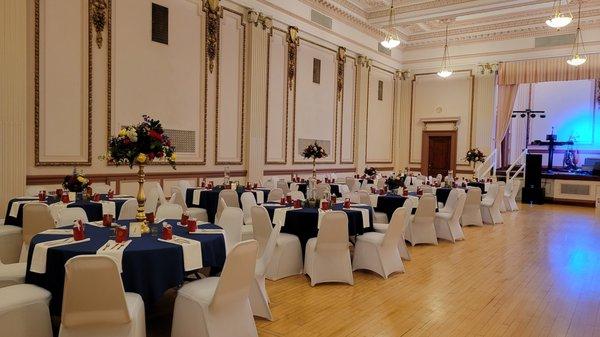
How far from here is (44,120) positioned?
674 cm

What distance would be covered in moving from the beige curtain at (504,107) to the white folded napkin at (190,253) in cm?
1362

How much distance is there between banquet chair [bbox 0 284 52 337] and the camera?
9.02ft

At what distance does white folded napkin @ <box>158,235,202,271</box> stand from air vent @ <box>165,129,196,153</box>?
220 inches

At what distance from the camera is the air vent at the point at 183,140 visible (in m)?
8.62

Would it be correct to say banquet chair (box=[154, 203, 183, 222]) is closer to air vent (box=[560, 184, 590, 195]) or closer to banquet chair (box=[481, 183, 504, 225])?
banquet chair (box=[481, 183, 504, 225])

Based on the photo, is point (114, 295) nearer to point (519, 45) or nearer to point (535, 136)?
point (519, 45)

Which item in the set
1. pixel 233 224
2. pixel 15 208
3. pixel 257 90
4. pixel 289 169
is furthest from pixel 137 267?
pixel 289 169

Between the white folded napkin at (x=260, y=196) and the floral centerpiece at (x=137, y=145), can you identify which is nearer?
the floral centerpiece at (x=137, y=145)

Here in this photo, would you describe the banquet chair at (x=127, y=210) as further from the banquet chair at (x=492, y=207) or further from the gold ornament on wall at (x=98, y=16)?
the banquet chair at (x=492, y=207)

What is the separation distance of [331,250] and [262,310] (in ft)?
4.19

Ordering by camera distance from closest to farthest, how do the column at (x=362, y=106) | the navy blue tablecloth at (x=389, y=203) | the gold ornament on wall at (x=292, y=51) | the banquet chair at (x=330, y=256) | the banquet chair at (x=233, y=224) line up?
the banquet chair at (x=233, y=224)
the banquet chair at (x=330, y=256)
the navy blue tablecloth at (x=389, y=203)
the gold ornament on wall at (x=292, y=51)
the column at (x=362, y=106)

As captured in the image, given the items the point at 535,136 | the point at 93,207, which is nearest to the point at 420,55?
the point at 535,136

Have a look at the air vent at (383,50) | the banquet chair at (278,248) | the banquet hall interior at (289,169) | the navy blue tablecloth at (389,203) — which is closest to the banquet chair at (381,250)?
the banquet hall interior at (289,169)

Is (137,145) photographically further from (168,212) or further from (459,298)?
(459,298)
